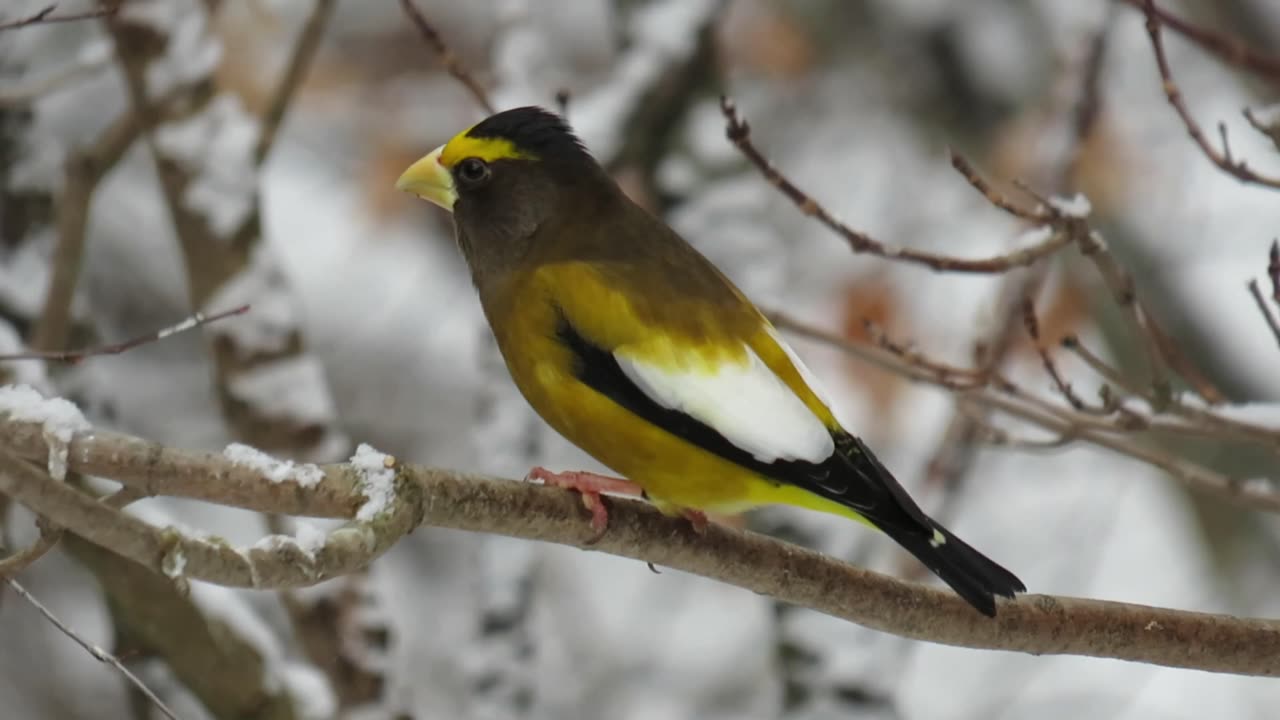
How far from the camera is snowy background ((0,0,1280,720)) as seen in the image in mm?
7586

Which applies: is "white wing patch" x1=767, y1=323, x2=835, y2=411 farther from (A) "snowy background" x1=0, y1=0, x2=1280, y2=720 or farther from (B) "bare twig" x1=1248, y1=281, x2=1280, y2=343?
(A) "snowy background" x1=0, y1=0, x2=1280, y2=720

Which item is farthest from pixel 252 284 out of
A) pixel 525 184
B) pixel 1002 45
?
pixel 1002 45

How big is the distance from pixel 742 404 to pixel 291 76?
105 inches

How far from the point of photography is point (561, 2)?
10633mm

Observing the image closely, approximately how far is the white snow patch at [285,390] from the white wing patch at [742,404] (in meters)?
1.95

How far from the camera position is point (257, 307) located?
5.14 meters

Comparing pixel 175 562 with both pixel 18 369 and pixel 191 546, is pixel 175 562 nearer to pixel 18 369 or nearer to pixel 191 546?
pixel 191 546

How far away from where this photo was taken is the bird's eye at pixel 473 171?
400 cm

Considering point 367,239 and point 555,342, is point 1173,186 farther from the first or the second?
point 555,342

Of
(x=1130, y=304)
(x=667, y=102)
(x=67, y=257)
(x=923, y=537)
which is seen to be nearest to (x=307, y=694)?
(x=67, y=257)

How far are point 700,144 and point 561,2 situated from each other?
15.0ft

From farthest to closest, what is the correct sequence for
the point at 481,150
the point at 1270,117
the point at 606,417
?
the point at 481,150
the point at 606,417
the point at 1270,117

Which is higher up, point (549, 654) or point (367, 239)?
point (367, 239)

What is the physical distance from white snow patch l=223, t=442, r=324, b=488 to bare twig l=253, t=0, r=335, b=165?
304 centimetres
